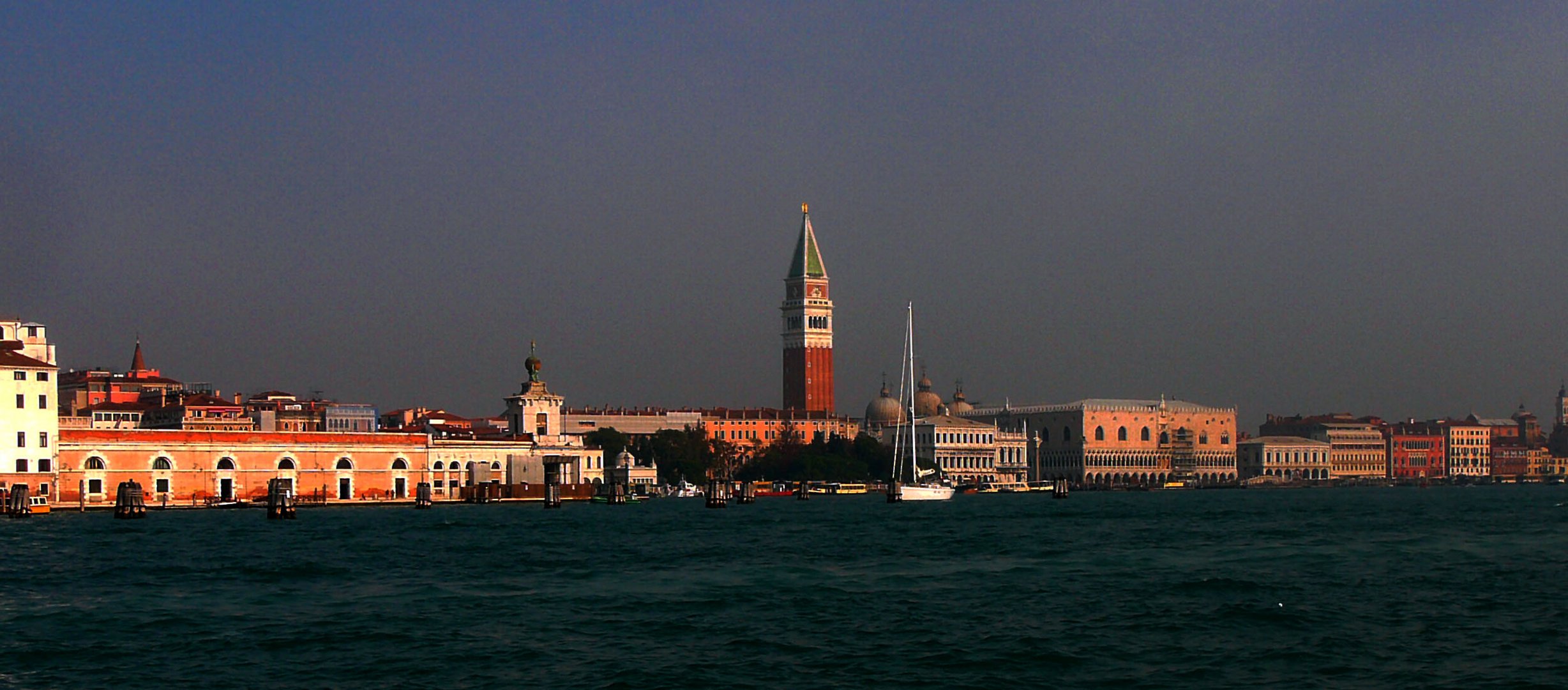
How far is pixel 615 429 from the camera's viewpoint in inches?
4801

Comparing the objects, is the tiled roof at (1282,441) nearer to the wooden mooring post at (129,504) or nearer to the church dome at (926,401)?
the church dome at (926,401)

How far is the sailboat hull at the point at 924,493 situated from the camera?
75500mm

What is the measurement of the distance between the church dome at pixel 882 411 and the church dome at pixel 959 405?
942 centimetres

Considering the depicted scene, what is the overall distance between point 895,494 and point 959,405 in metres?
72.1

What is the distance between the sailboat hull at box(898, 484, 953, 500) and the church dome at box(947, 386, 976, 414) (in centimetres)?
6351

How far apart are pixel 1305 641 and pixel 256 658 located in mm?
11549

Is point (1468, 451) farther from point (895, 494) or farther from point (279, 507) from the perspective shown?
point (279, 507)

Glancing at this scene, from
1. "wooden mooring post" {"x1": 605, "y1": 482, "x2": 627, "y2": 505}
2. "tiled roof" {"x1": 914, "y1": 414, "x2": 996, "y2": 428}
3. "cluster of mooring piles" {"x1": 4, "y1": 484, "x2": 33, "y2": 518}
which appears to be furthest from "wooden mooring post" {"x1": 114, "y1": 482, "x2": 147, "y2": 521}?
"tiled roof" {"x1": 914, "y1": 414, "x2": 996, "y2": 428}

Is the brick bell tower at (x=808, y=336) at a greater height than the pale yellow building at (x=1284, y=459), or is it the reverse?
the brick bell tower at (x=808, y=336)

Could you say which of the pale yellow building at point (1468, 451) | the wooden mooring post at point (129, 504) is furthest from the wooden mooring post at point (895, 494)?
the pale yellow building at point (1468, 451)

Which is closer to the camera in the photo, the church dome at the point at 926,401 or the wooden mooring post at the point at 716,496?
the wooden mooring post at the point at 716,496

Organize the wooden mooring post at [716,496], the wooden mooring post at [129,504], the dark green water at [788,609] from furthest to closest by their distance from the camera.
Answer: the wooden mooring post at [716,496] < the wooden mooring post at [129,504] < the dark green water at [788,609]

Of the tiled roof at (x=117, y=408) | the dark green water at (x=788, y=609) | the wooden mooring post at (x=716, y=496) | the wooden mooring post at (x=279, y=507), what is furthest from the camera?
the tiled roof at (x=117, y=408)

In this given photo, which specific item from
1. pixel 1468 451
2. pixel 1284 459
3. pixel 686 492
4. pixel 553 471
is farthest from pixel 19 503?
pixel 1468 451
